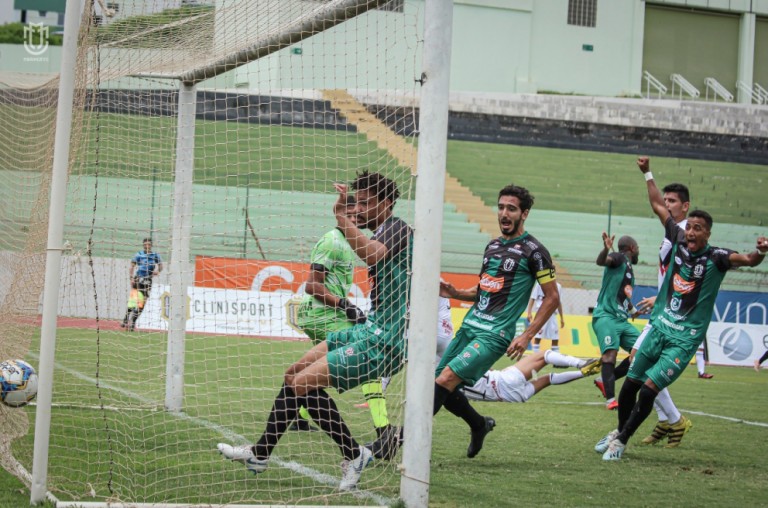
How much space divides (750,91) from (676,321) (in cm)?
3803

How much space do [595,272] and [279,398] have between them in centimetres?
2004

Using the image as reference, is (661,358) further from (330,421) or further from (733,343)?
(733,343)

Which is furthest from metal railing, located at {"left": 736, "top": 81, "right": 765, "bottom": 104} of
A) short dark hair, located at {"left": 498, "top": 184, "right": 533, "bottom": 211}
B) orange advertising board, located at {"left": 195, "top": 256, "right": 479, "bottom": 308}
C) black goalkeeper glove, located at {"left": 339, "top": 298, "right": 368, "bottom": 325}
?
black goalkeeper glove, located at {"left": 339, "top": 298, "right": 368, "bottom": 325}

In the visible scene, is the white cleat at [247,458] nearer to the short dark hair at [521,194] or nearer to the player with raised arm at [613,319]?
the short dark hair at [521,194]

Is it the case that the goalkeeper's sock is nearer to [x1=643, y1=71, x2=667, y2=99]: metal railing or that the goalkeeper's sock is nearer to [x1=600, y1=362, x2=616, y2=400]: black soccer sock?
[x1=600, y1=362, x2=616, y2=400]: black soccer sock

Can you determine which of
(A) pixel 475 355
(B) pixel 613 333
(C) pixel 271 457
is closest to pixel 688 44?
(B) pixel 613 333

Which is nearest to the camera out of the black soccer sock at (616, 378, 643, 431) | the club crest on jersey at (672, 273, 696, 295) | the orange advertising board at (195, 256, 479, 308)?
the club crest on jersey at (672, 273, 696, 295)

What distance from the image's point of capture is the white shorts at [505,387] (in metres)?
8.07

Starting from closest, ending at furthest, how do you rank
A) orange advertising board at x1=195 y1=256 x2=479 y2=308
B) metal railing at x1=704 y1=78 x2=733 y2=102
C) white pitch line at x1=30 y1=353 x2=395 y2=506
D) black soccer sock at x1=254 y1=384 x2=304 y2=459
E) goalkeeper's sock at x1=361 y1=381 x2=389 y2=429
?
1. white pitch line at x1=30 y1=353 x2=395 y2=506
2. black soccer sock at x1=254 y1=384 x2=304 y2=459
3. goalkeeper's sock at x1=361 y1=381 x2=389 y2=429
4. orange advertising board at x1=195 y1=256 x2=479 y2=308
5. metal railing at x1=704 y1=78 x2=733 y2=102

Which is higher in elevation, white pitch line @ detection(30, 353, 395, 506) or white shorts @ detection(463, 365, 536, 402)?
white shorts @ detection(463, 365, 536, 402)

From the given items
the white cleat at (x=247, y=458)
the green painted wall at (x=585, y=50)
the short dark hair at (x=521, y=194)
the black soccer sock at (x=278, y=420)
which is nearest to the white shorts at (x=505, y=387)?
the short dark hair at (x=521, y=194)

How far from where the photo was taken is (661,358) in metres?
7.49

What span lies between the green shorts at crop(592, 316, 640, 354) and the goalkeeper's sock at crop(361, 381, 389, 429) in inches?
166

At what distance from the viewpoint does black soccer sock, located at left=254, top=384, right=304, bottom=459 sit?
569cm
